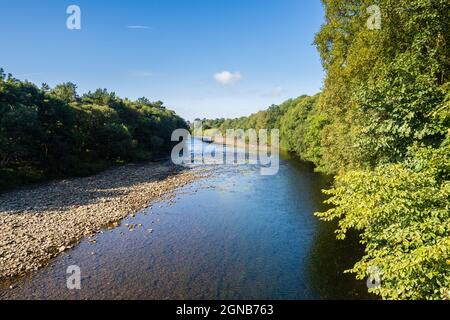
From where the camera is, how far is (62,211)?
81.8 feet

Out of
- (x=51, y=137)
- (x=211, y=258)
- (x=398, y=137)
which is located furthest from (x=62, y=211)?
(x=398, y=137)

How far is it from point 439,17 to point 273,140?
285ft

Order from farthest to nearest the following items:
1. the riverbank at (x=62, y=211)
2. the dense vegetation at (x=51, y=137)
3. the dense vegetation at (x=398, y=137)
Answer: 1. the dense vegetation at (x=51, y=137)
2. the riverbank at (x=62, y=211)
3. the dense vegetation at (x=398, y=137)

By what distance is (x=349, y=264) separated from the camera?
55.4ft

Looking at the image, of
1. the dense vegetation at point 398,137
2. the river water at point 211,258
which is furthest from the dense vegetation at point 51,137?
the dense vegetation at point 398,137

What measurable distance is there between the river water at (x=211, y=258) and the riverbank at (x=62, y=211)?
1155mm

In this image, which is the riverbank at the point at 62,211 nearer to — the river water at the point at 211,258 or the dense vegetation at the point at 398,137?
the river water at the point at 211,258

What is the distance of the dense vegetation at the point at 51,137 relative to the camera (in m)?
32.6

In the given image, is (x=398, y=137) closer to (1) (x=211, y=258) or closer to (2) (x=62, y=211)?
(1) (x=211, y=258)

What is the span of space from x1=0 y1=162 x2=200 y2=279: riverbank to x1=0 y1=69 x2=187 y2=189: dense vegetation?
12.2 feet

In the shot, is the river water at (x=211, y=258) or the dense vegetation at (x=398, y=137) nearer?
the dense vegetation at (x=398, y=137)

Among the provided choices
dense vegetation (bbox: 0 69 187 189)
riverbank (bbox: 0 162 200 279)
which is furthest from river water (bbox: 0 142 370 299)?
dense vegetation (bbox: 0 69 187 189)

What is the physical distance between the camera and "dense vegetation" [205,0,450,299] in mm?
9109
